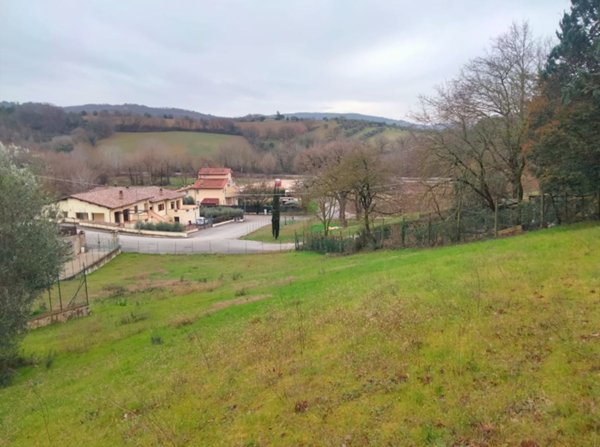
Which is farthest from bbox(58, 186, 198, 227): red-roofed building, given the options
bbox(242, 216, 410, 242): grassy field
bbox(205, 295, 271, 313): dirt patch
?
bbox(205, 295, 271, 313): dirt patch

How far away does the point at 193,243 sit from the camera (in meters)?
51.4

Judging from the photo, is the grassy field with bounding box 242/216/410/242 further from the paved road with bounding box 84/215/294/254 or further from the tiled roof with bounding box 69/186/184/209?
the tiled roof with bounding box 69/186/184/209

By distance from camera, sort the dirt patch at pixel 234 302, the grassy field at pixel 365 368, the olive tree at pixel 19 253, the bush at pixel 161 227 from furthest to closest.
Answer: the bush at pixel 161 227 → the dirt patch at pixel 234 302 → the olive tree at pixel 19 253 → the grassy field at pixel 365 368

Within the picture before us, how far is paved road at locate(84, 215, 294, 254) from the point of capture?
4653 cm

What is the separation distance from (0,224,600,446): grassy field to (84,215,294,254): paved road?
3098cm

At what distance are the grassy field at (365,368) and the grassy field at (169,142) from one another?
404 ft

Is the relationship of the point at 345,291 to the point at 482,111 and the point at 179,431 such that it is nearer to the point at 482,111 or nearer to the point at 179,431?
the point at 179,431

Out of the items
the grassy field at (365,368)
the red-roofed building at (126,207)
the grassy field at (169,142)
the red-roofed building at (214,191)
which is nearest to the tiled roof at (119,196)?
the red-roofed building at (126,207)

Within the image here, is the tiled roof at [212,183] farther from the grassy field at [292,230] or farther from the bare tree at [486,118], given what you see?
the bare tree at [486,118]

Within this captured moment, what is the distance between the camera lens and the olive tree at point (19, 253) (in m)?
13.0

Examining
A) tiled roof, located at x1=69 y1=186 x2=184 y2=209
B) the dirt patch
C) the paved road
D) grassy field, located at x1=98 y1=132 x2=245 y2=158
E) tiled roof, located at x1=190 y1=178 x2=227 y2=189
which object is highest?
grassy field, located at x1=98 y1=132 x2=245 y2=158

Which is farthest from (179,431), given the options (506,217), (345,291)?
(506,217)

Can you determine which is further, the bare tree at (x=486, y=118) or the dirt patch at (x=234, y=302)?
the bare tree at (x=486, y=118)

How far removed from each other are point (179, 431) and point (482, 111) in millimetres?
25768
